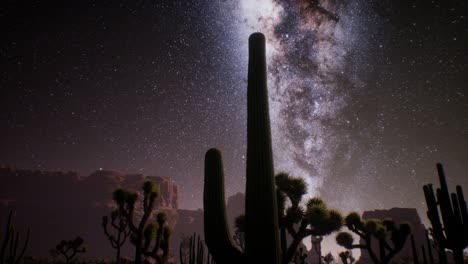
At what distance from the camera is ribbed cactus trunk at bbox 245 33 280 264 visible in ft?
19.9

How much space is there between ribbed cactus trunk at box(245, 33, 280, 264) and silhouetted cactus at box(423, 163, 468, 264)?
6.92m

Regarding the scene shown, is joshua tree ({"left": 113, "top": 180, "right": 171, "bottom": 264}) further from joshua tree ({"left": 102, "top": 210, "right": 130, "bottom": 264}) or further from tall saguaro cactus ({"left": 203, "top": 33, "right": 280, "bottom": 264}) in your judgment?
tall saguaro cactus ({"left": 203, "top": 33, "right": 280, "bottom": 264})

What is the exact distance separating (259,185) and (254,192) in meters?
0.21

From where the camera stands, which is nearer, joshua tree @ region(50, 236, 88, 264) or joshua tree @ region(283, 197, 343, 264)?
joshua tree @ region(283, 197, 343, 264)

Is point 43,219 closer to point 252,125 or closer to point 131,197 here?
point 131,197

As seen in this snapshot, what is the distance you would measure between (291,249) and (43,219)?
82319 millimetres

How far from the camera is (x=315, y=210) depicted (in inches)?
414

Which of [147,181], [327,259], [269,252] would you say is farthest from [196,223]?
[269,252]

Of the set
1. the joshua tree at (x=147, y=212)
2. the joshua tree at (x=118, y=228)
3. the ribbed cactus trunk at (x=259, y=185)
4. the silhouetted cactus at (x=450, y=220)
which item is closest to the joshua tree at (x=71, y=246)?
the joshua tree at (x=118, y=228)

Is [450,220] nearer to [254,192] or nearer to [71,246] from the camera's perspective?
[254,192]

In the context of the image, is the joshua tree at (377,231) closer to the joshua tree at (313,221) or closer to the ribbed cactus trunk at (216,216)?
the joshua tree at (313,221)

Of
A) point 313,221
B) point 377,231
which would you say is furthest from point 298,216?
point 377,231

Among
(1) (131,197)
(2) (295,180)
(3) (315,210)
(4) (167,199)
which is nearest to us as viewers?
(3) (315,210)

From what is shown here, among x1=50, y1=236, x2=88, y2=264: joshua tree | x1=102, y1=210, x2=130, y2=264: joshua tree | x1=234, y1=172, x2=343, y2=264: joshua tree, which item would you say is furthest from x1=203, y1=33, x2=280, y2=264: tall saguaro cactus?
x1=50, y1=236, x2=88, y2=264: joshua tree
